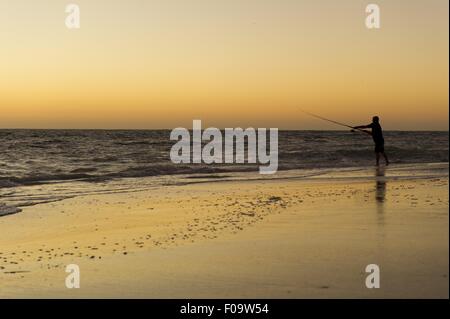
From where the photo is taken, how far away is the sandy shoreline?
18.4ft

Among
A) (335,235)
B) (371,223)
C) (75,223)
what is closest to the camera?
(335,235)

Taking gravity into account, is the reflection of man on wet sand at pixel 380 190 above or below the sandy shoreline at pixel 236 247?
above

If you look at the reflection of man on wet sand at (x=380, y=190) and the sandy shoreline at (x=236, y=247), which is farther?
the reflection of man on wet sand at (x=380, y=190)

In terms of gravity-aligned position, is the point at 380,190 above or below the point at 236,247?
above

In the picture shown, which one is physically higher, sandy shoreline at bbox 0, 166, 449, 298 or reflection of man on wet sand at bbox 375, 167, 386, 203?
reflection of man on wet sand at bbox 375, 167, 386, 203

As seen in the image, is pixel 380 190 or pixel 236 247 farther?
pixel 380 190

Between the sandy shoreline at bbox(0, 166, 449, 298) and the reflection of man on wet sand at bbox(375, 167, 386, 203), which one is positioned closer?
the sandy shoreline at bbox(0, 166, 449, 298)

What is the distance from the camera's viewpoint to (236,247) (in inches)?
291

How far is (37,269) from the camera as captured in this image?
6.91m

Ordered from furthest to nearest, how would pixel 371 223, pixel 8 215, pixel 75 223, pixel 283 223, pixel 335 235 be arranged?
pixel 8 215, pixel 75 223, pixel 283 223, pixel 371 223, pixel 335 235

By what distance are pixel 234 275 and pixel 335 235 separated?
211 centimetres

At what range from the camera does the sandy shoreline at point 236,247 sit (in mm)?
5613
